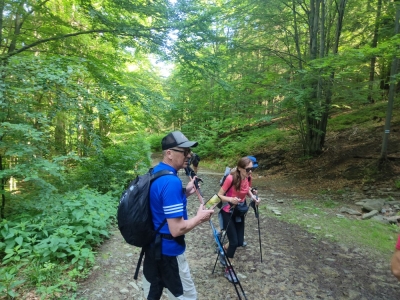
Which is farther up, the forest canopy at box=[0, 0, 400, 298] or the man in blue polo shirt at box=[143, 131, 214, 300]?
the forest canopy at box=[0, 0, 400, 298]

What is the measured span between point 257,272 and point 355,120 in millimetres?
15699

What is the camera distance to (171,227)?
6.77ft

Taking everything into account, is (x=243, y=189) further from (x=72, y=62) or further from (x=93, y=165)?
(x=93, y=165)

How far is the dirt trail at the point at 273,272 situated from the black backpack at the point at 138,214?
2132mm

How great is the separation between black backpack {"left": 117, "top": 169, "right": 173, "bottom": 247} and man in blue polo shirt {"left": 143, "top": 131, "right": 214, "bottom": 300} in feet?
0.17

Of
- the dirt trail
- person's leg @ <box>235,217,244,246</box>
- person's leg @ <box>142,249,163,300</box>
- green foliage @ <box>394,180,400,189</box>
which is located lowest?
the dirt trail

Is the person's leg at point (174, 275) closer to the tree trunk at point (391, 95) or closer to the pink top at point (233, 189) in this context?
the pink top at point (233, 189)

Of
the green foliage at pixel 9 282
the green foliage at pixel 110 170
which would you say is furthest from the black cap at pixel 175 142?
the green foliage at pixel 110 170

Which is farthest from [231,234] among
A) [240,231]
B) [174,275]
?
[174,275]

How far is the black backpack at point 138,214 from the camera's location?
2.08m

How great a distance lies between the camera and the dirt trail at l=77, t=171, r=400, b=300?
3807 mm

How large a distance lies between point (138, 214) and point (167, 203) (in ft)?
0.90

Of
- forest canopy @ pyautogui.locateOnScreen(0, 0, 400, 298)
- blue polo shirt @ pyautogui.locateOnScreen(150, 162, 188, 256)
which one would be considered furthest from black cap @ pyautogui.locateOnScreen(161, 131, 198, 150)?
forest canopy @ pyautogui.locateOnScreen(0, 0, 400, 298)

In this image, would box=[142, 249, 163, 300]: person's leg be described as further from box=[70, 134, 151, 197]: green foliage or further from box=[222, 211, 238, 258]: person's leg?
box=[70, 134, 151, 197]: green foliage
